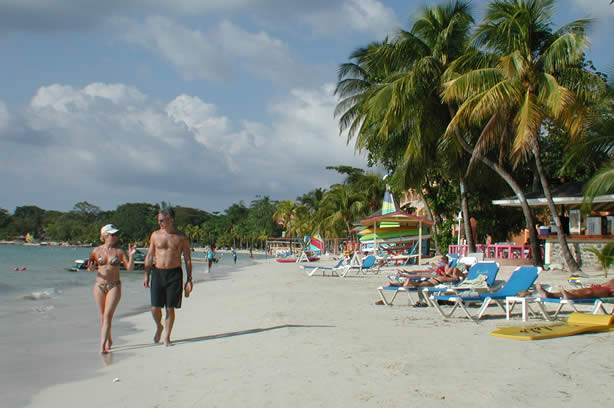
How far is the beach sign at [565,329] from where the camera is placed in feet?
20.6

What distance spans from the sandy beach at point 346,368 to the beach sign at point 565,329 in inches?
6.0

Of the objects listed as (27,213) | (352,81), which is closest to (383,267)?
(352,81)

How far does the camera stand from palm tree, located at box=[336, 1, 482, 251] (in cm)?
1840

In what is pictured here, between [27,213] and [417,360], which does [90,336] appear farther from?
[27,213]

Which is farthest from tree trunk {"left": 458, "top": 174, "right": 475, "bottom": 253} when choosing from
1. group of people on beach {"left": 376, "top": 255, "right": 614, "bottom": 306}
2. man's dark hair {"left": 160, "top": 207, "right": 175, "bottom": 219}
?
man's dark hair {"left": 160, "top": 207, "right": 175, "bottom": 219}

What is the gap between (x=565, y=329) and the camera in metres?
6.55

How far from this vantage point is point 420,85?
1869cm

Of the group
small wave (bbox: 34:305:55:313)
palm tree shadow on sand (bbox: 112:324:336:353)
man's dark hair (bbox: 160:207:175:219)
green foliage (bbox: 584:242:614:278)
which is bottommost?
small wave (bbox: 34:305:55:313)

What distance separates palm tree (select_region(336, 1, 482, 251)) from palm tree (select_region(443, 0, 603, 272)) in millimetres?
2460

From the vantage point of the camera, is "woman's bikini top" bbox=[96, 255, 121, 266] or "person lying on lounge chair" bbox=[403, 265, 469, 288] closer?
"woman's bikini top" bbox=[96, 255, 121, 266]

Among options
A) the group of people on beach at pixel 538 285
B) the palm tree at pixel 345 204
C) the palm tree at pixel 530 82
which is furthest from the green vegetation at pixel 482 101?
the palm tree at pixel 345 204

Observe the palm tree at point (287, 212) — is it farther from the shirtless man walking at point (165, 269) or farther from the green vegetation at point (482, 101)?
the shirtless man walking at point (165, 269)

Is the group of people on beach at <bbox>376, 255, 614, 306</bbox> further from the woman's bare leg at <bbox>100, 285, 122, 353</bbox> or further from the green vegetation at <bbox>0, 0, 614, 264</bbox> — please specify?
the woman's bare leg at <bbox>100, 285, 122, 353</bbox>

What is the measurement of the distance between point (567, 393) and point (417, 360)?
1.47 m
